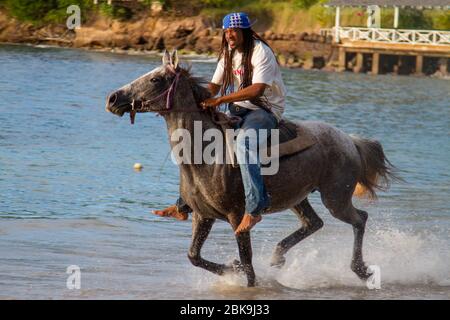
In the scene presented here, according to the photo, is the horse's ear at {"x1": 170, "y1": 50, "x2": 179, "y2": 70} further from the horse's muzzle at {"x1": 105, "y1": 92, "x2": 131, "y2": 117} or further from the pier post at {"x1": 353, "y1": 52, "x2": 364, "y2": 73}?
the pier post at {"x1": 353, "y1": 52, "x2": 364, "y2": 73}

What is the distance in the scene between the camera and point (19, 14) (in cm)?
7325

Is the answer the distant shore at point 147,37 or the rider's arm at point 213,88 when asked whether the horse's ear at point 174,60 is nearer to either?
the rider's arm at point 213,88

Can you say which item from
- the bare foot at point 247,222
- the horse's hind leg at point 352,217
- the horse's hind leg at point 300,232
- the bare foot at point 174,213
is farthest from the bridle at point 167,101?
the horse's hind leg at point 300,232

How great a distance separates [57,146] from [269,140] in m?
14.5

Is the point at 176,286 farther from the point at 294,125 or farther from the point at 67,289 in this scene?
the point at 294,125

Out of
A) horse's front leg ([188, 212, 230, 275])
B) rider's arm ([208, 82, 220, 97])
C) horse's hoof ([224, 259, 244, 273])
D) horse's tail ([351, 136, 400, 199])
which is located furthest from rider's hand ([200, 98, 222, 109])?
horse's tail ([351, 136, 400, 199])

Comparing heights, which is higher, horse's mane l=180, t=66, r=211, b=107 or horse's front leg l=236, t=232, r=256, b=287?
horse's mane l=180, t=66, r=211, b=107

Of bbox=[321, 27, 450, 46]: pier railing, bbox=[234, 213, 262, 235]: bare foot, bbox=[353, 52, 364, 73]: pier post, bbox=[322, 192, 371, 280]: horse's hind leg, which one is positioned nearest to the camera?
bbox=[234, 213, 262, 235]: bare foot

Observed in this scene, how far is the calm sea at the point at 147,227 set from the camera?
34.9 feet

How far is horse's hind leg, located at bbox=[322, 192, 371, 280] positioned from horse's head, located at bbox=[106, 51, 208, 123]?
6.43 feet

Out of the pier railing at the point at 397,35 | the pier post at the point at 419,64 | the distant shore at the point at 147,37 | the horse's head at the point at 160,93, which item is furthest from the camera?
the distant shore at the point at 147,37

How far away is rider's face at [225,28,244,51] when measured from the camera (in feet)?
32.2

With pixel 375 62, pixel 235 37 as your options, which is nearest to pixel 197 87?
pixel 235 37

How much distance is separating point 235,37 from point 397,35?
50569mm
